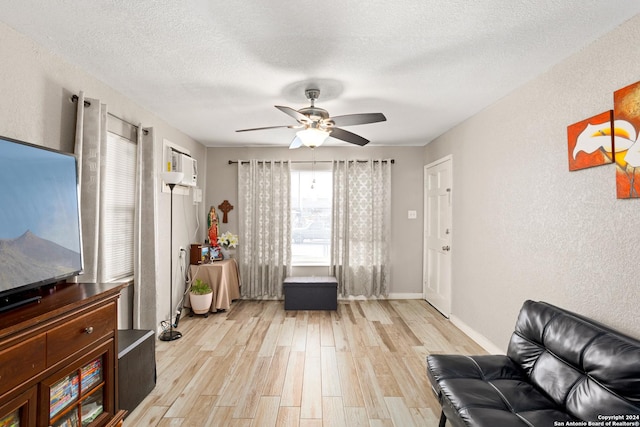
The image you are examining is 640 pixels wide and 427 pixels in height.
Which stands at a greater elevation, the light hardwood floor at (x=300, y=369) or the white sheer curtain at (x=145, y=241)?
the white sheer curtain at (x=145, y=241)

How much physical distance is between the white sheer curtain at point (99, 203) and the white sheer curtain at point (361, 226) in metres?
2.77

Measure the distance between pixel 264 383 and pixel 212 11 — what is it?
2671 millimetres

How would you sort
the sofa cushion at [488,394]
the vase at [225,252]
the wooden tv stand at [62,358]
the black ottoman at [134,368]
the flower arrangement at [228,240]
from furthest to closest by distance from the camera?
the vase at [225,252] < the flower arrangement at [228,240] < the black ottoman at [134,368] < the sofa cushion at [488,394] < the wooden tv stand at [62,358]

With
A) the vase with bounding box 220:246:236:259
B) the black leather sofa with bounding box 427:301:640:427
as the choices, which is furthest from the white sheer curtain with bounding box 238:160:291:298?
the black leather sofa with bounding box 427:301:640:427

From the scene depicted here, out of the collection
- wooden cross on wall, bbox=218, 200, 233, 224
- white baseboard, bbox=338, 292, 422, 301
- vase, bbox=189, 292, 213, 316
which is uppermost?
wooden cross on wall, bbox=218, 200, 233, 224

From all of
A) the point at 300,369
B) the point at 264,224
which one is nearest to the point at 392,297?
the point at 264,224

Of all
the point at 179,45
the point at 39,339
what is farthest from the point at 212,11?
the point at 39,339

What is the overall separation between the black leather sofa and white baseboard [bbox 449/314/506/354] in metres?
1.13

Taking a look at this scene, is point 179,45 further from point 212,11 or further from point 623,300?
point 623,300

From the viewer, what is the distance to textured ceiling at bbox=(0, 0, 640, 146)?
1.73m

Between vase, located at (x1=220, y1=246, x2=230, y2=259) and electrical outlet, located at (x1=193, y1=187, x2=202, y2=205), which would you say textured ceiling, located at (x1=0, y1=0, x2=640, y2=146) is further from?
vase, located at (x1=220, y1=246, x2=230, y2=259)

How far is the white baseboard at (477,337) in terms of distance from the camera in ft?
10.3

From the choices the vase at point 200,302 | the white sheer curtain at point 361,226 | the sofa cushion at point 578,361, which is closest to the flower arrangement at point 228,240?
the vase at point 200,302

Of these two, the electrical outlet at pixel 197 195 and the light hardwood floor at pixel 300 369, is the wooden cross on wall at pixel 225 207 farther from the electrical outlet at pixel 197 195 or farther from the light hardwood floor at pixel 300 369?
the light hardwood floor at pixel 300 369
